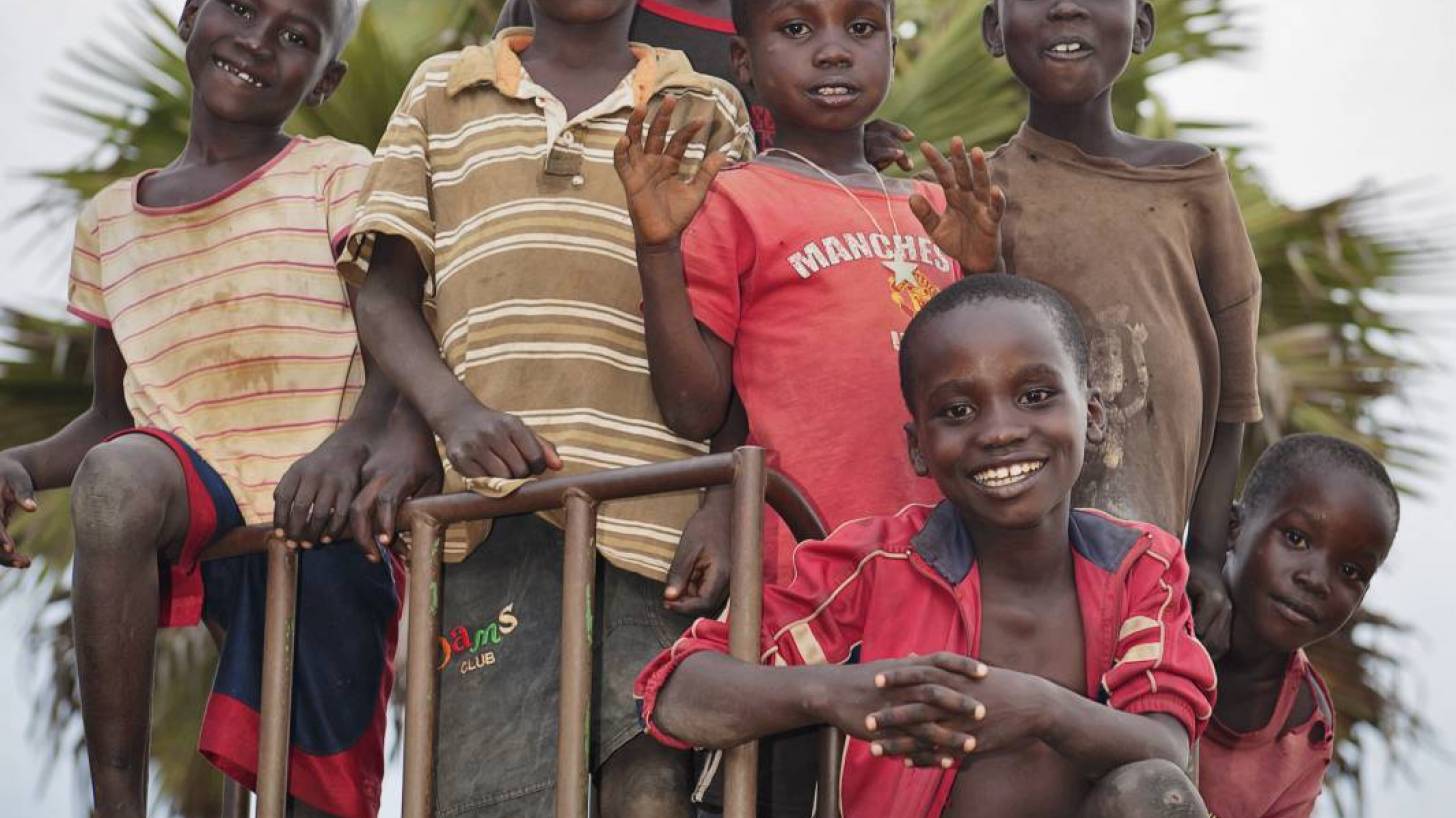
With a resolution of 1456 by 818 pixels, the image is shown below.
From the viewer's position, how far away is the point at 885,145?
13.1 feet

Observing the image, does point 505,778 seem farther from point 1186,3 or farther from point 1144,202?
point 1186,3

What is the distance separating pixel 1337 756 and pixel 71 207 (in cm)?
496

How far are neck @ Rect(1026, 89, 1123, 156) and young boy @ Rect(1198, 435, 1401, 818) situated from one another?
2.24ft

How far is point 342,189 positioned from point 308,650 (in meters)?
0.85

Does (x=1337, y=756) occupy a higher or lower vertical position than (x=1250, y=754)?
lower

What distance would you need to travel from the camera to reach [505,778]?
3.18m

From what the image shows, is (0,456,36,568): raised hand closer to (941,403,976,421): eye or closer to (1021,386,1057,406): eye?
(941,403,976,421): eye

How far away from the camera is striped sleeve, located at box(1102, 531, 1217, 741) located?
2816 mm

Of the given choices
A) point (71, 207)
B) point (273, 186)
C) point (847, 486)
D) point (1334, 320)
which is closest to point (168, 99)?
point (71, 207)

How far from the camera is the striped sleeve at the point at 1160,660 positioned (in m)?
2.82

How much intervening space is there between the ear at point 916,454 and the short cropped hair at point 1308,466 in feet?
3.26

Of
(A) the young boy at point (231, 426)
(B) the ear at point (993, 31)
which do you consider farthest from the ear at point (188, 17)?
(B) the ear at point (993, 31)

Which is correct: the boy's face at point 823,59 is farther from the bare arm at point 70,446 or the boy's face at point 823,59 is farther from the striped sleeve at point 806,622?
the bare arm at point 70,446

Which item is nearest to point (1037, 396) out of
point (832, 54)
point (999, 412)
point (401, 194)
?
point (999, 412)
